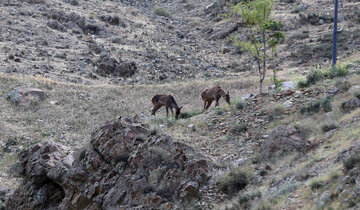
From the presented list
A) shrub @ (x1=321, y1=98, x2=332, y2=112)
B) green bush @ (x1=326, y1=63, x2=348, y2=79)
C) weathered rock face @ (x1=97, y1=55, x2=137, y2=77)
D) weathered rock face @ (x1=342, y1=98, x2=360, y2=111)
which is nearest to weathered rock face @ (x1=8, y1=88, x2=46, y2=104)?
weathered rock face @ (x1=97, y1=55, x2=137, y2=77)

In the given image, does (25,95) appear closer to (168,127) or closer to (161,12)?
(168,127)

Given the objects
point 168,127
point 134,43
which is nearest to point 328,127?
point 168,127

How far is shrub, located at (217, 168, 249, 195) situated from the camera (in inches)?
521

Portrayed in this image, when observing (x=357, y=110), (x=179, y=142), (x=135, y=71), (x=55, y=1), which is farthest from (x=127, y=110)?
(x=55, y=1)

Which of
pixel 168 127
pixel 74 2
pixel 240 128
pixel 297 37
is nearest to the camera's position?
pixel 240 128

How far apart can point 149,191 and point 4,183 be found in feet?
36.4

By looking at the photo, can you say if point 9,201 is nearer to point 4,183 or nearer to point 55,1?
point 4,183

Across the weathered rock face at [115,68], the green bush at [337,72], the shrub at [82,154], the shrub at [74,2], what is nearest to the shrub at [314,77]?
the green bush at [337,72]

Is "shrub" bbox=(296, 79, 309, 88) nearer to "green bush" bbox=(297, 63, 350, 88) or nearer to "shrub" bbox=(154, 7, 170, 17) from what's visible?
"green bush" bbox=(297, 63, 350, 88)

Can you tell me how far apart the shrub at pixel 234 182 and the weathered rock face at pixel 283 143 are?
1.56m

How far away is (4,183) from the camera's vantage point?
71.6 feet

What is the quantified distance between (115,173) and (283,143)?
6072 mm

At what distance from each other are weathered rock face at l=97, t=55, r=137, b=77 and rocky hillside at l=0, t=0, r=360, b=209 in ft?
0.45

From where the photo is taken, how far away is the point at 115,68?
4266cm
